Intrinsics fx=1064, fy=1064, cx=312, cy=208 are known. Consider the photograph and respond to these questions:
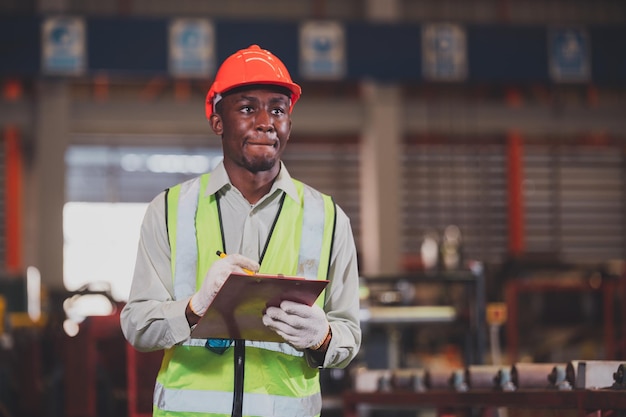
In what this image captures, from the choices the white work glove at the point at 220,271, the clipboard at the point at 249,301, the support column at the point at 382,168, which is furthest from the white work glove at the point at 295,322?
the support column at the point at 382,168

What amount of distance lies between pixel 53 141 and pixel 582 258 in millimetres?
8888

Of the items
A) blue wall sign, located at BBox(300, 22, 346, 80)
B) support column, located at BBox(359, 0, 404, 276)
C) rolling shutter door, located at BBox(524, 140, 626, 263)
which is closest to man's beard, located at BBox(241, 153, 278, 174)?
blue wall sign, located at BBox(300, 22, 346, 80)

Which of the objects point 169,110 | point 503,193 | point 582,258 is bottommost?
point 582,258

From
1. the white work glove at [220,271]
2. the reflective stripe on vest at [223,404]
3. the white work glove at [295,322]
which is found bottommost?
the reflective stripe on vest at [223,404]

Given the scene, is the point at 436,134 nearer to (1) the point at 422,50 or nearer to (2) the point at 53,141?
(1) the point at 422,50

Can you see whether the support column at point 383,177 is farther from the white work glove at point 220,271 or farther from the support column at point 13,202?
the white work glove at point 220,271

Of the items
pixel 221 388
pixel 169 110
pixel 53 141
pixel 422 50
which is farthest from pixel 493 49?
pixel 221 388

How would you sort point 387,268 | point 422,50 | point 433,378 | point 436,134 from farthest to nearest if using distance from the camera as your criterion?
point 436,134 < point 387,268 < point 422,50 < point 433,378

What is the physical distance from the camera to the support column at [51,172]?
14531 mm

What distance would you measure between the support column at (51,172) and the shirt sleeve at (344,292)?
1156 cm

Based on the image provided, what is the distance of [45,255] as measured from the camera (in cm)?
1451

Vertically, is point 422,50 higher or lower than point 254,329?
higher

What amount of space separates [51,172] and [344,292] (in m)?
12.0

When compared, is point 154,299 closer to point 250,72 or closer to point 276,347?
point 276,347
